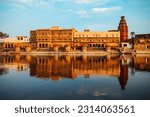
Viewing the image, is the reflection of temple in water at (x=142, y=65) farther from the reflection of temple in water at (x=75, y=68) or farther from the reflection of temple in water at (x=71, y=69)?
the reflection of temple in water at (x=71, y=69)

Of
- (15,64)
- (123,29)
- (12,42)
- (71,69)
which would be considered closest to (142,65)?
(71,69)

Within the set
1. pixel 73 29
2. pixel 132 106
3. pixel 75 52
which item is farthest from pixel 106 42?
pixel 132 106

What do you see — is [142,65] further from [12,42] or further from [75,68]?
[12,42]

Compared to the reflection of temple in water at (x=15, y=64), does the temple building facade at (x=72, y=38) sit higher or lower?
higher

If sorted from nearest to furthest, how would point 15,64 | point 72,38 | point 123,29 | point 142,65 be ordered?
point 142,65, point 15,64, point 72,38, point 123,29

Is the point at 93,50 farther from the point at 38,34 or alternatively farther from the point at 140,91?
the point at 140,91

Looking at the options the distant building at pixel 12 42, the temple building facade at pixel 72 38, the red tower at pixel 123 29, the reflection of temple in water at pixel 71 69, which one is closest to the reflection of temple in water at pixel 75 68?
the reflection of temple in water at pixel 71 69

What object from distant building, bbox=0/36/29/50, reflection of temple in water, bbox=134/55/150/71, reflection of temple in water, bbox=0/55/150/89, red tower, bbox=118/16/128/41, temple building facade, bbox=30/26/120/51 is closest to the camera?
reflection of temple in water, bbox=0/55/150/89

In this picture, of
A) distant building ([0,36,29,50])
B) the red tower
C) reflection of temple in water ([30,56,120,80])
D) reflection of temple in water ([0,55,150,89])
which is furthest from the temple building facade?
reflection of temple in water ([30,56,120,80])

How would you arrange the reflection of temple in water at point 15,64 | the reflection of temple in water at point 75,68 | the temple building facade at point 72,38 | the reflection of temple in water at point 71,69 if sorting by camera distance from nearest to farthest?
1. the reflection of temple in water at point 75,68
2. the reflection of temple in water at point 71,69
3. the reflection of temple in water at point 15,64
4. the temple building facade at point 72,38

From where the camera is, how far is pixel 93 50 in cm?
5650

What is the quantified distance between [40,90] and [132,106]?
246 inches

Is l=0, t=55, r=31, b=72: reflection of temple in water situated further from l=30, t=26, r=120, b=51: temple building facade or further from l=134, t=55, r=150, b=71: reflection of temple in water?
l=30, t=26, r=120, b=51: temple building facade

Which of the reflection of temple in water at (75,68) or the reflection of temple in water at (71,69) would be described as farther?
the reflection of temple in water at (71,69)
